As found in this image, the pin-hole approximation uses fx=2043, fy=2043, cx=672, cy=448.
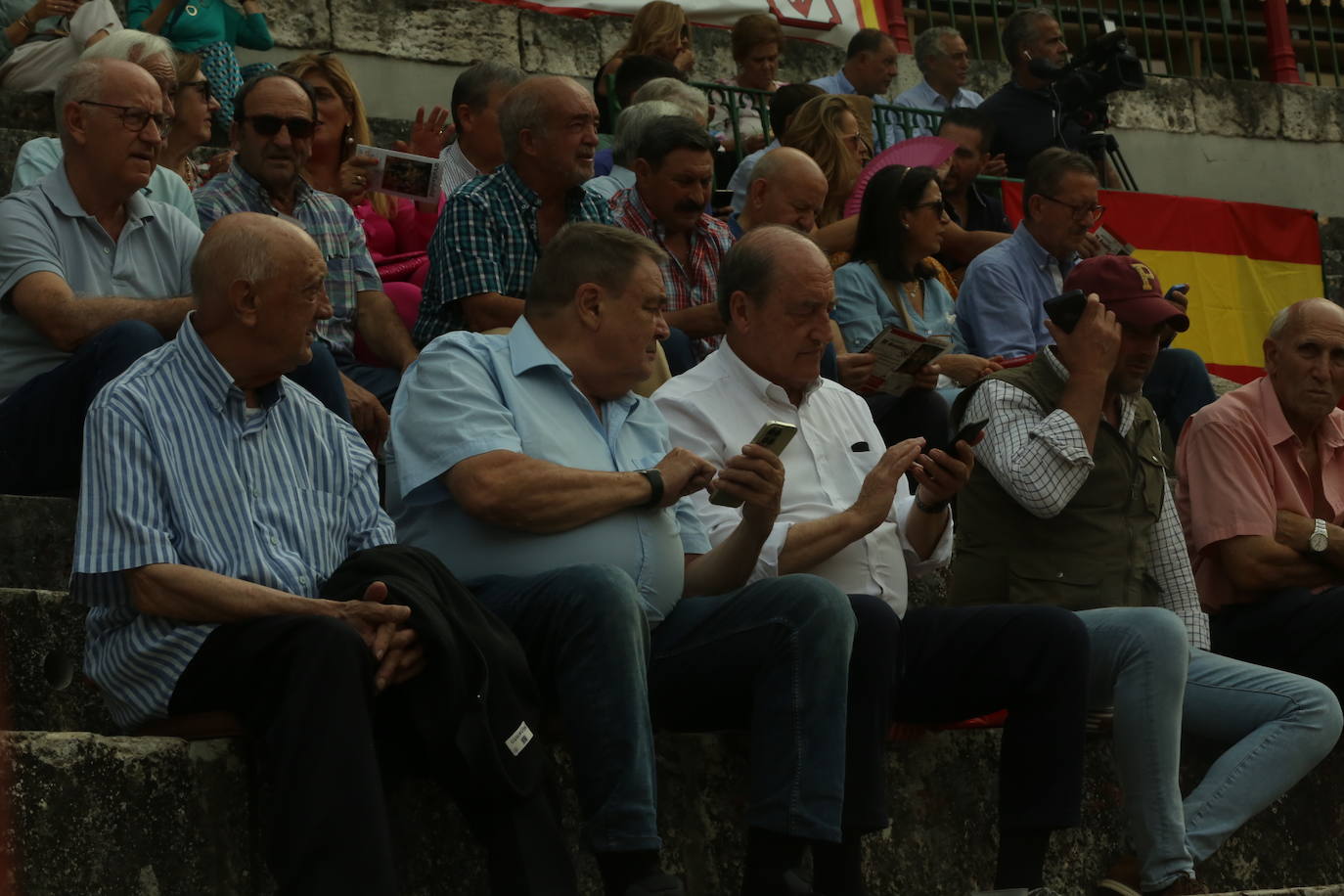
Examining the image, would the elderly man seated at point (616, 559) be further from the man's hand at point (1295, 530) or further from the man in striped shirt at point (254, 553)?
the man's hand at point (1295, 530)

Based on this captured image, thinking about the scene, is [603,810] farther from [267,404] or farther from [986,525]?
[986,525]

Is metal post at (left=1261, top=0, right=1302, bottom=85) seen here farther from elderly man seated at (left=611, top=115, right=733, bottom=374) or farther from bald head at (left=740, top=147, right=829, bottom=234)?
elderly man seated at (left=611, top=115, right=733, bottom=374)

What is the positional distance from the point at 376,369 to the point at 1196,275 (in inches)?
204

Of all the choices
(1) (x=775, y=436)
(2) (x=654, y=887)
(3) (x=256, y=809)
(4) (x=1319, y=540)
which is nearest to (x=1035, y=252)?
(4) (x=1319, y=540)

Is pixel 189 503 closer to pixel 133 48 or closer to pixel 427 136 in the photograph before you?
pixel 133 48

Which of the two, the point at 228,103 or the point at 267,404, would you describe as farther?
the point at 228,103

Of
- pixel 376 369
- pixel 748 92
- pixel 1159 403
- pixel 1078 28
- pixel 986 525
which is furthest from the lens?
pixel 1078 28

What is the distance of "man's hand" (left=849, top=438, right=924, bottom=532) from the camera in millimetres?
4078

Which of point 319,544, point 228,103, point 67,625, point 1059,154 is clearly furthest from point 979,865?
point 228,103

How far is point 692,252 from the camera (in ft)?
19.0

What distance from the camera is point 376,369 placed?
529 centimetres

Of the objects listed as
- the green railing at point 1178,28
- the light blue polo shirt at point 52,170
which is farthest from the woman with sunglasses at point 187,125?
the green railing at point 1178,28

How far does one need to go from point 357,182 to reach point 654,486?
8.63 ft

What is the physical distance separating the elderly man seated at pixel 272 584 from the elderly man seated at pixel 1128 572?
147cm
